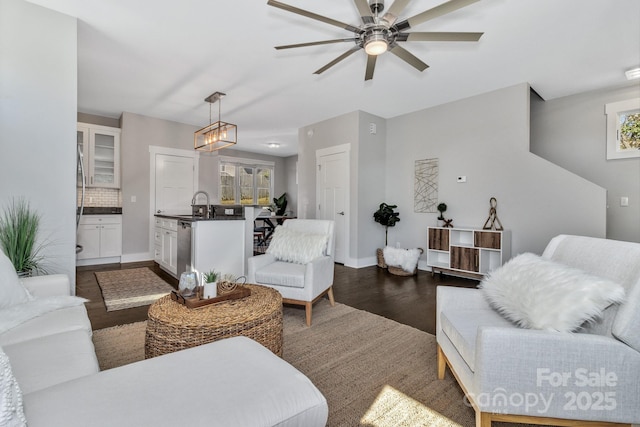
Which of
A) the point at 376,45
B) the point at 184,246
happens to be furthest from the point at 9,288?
the point at 376,45

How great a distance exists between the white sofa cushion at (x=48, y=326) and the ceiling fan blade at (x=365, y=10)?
246cm

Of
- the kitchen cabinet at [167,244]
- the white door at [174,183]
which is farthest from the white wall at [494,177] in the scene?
the white door at [174,183]

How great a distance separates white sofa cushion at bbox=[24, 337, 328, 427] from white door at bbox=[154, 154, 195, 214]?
5.40 meters

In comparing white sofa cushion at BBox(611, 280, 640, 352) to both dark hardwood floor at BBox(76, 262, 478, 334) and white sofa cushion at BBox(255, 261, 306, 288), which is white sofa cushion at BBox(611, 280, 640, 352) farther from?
white sofa cushion at BBox(255, 261, 306, 288)

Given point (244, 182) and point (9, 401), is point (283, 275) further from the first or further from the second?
point (244, 182)

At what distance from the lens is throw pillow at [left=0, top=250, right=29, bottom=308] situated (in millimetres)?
1502

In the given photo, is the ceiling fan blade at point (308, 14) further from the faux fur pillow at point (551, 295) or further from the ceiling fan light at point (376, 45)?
the faux fur pillow at point (551, 295)

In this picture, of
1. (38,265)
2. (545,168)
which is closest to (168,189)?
(38,265)

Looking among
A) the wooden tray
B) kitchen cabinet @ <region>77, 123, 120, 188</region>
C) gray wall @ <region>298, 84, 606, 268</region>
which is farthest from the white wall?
kitchen cabinet @ <region>77, 123, 120, 188</region>

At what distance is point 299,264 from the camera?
286cm

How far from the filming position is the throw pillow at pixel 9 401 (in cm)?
61

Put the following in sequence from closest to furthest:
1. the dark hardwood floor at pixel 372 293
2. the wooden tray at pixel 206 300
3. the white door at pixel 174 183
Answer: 1. the wooden tray at pixel 206 300
2. the dark hardwood floor at pixel 372 293
3. the white door at pixel 174 183

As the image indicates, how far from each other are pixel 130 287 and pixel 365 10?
3864 mm

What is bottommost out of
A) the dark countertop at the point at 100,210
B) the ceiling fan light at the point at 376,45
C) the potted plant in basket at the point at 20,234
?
the potted plant in basket at the point at 20,234
